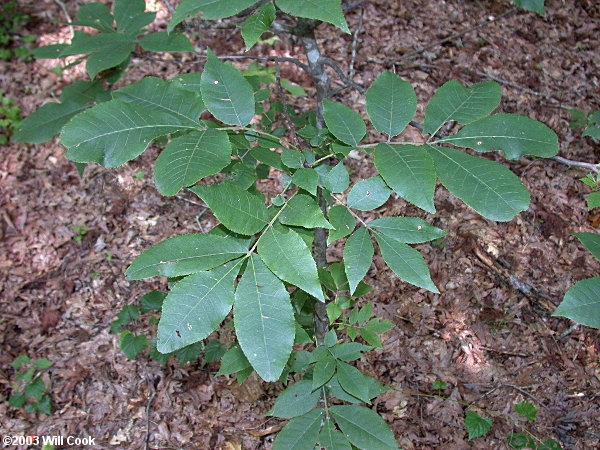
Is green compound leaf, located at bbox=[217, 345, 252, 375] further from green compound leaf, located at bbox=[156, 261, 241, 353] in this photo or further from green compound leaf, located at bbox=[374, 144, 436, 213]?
green compound leaf, located at bbox=[374, 144, 436, 213]

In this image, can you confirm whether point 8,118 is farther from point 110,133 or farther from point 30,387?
point 110,133

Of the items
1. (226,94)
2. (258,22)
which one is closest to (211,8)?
(258,22)

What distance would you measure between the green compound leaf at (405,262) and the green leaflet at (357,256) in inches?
1.7

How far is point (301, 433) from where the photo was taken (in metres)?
1.56

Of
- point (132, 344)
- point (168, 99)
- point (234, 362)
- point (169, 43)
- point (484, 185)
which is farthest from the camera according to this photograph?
point (132, 344)

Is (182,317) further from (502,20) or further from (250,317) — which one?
(502,20)

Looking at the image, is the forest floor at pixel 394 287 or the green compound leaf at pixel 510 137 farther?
the forest floor at pixel 394 287

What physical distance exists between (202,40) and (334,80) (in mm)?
1413

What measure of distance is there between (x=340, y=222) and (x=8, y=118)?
397cm

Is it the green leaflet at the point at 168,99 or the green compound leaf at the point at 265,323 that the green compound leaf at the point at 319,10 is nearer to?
the green leaflet at the point at 168,99

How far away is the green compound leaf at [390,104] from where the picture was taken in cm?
140

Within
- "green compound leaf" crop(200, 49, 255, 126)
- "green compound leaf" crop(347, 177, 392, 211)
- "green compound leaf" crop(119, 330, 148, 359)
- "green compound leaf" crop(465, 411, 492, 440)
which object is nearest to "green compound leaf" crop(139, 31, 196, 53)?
"green compound leaf" crop(200, 49, 255, 126)

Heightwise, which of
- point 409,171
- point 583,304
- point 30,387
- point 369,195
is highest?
point 409,171

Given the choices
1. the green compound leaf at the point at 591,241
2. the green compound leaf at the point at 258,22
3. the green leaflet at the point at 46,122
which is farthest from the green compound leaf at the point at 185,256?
the green leaflet at the point at 46,122
